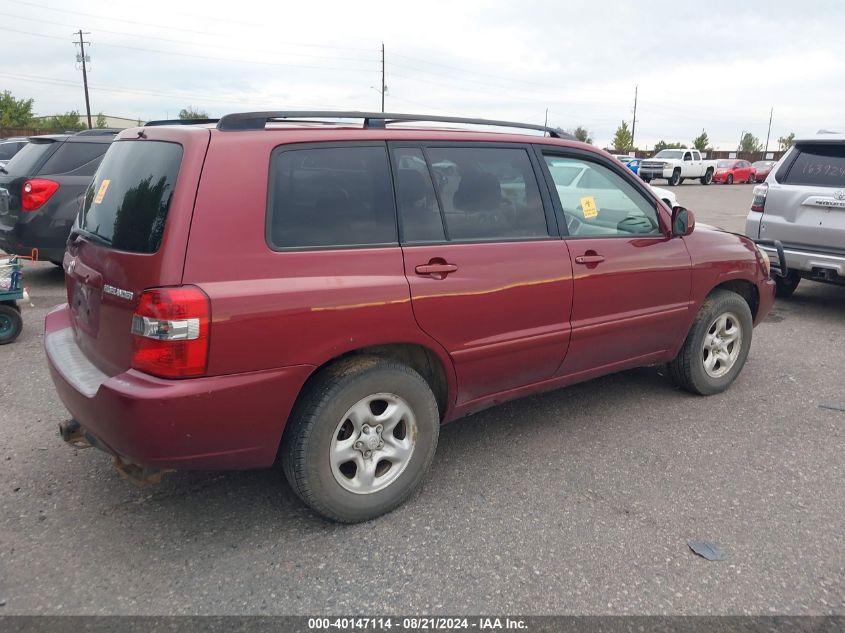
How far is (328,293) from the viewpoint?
2764mm

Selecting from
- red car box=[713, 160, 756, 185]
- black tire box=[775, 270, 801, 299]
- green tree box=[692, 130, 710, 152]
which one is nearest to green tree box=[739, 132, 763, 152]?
green tree box=[692, 130, 710, 152]

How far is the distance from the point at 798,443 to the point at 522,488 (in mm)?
1760

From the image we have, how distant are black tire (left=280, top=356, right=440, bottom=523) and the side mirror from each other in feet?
6.72

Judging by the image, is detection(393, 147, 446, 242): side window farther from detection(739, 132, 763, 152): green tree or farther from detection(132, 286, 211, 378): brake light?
detection(739, 132, 763, 152): green tree

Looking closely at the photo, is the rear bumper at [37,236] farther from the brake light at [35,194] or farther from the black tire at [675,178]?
the black tire at [675,178]

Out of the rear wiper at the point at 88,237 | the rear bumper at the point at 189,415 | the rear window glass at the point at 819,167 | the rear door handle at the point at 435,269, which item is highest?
the rear window glass at the point at 819,167

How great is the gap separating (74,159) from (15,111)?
233 feet

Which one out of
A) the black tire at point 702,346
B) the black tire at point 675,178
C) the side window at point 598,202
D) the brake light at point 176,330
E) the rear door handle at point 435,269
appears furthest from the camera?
the black tire at point 675,178

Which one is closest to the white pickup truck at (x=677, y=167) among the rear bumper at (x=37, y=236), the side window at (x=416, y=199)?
the rear bumper at (x=37, y=236)

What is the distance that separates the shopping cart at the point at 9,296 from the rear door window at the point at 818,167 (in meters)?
7.30

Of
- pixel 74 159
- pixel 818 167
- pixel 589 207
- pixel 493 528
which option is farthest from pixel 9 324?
pixel 818 167

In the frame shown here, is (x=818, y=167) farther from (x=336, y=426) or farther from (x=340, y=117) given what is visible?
(x=336, y=426)

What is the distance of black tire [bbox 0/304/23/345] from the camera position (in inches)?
222

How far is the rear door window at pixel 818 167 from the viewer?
22.0ft
